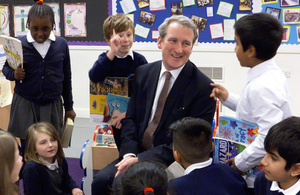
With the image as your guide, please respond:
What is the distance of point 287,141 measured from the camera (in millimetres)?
1513

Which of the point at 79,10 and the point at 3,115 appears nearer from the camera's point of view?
the point at 3,115

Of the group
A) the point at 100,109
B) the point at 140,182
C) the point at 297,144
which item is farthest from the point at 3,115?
the point at 297,144

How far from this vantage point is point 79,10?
4.79 m

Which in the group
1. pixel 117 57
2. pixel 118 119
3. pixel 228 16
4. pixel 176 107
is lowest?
pixel 118 119

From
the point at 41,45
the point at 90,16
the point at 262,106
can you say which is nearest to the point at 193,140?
the point at 262,106

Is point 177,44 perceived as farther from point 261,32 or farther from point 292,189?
point 292,189

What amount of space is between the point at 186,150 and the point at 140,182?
51 cm

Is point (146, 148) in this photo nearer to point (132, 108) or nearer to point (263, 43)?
point (132, 108)

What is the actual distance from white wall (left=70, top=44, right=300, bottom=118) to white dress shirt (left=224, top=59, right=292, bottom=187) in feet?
8.75

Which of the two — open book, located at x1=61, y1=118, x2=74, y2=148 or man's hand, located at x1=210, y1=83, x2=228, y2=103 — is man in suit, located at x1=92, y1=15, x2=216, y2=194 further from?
open book, located at x1=61, y1=118, x2=74, y2=148

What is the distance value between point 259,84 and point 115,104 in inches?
40.0

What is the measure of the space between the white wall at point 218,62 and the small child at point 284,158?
2.97 meters

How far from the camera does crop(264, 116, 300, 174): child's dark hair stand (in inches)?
59.1

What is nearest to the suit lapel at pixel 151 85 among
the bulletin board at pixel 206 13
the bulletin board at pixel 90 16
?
the bulletin board at pixel 206 13
